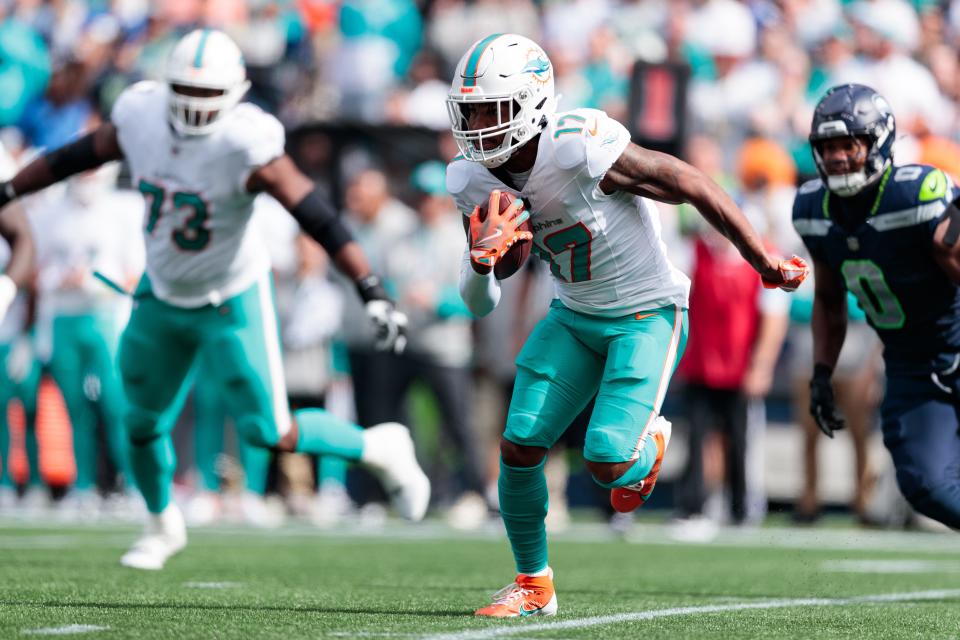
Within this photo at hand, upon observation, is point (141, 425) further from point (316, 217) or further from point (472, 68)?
point (472, 68)

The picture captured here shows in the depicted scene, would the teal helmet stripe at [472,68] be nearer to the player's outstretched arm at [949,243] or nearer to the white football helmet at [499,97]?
the white football helmet at [499,97]

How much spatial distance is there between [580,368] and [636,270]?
347 millimetres

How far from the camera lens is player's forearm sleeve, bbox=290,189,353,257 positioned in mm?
5914

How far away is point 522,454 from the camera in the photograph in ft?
15.4

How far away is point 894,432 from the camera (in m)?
5.38

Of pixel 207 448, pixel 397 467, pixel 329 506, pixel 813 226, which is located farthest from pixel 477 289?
pixel 329 506

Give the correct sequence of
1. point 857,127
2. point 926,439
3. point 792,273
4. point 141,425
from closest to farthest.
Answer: point 792,273, point 857,127, point 926,439, point 141,425

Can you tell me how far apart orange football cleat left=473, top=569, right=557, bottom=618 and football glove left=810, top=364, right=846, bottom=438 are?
1.25 m

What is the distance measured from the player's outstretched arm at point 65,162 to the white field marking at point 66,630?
236 cm

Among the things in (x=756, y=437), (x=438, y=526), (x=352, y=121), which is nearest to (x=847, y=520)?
(x=756, y=437)

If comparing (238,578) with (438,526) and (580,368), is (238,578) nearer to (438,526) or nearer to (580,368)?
(580,368)

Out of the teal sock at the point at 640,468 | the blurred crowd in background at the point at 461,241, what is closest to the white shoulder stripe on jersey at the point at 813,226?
the teal sock at the point at 640,468

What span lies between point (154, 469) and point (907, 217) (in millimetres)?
3098

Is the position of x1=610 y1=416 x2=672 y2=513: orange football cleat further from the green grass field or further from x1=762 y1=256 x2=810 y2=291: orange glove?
x1=762 y1=256 x2=810 y2=291: orange glove
